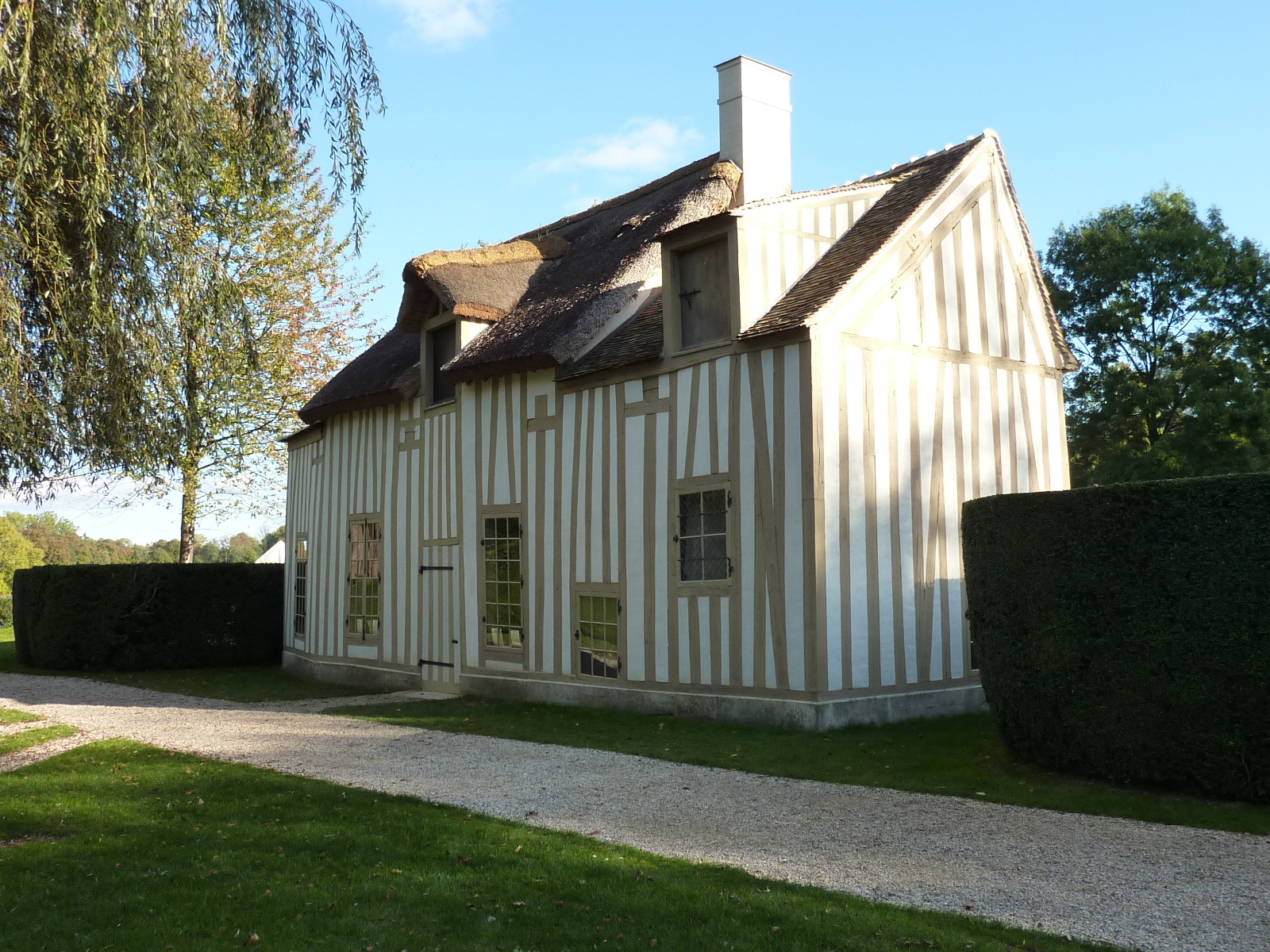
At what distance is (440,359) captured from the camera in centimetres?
1394

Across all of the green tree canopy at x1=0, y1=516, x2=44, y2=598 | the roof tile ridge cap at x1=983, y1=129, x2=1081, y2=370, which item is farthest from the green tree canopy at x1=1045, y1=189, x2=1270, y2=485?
the green tree canopy at x1=0, y1=516, x2=44, y2=598

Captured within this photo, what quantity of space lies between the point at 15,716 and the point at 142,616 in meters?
6.19

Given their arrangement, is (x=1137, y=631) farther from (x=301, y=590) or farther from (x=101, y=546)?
(x=101, y=546)

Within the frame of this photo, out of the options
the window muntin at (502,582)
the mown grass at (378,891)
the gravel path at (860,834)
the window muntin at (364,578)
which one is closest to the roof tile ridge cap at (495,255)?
the window muntin at (502,582)

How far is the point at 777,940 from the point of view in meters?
3.94

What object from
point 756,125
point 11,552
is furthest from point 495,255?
point 11,552

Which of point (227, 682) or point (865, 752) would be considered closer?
point (865, 752)

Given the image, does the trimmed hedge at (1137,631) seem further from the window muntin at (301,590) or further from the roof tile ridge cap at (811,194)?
the window muntin at (301,590)

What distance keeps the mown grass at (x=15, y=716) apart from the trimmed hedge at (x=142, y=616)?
5.26 metres

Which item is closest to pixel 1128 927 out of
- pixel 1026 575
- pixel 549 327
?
pixel 1026 575

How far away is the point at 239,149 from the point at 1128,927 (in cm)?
674

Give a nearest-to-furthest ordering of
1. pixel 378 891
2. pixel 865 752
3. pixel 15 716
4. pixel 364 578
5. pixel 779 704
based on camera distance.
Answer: pixel 378 891 < pixel 865 752 < pixel 779 704 < pixel 15 716 < pixel 364 578

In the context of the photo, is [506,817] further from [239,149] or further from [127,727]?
[127,727]

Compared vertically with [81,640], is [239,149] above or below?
above
